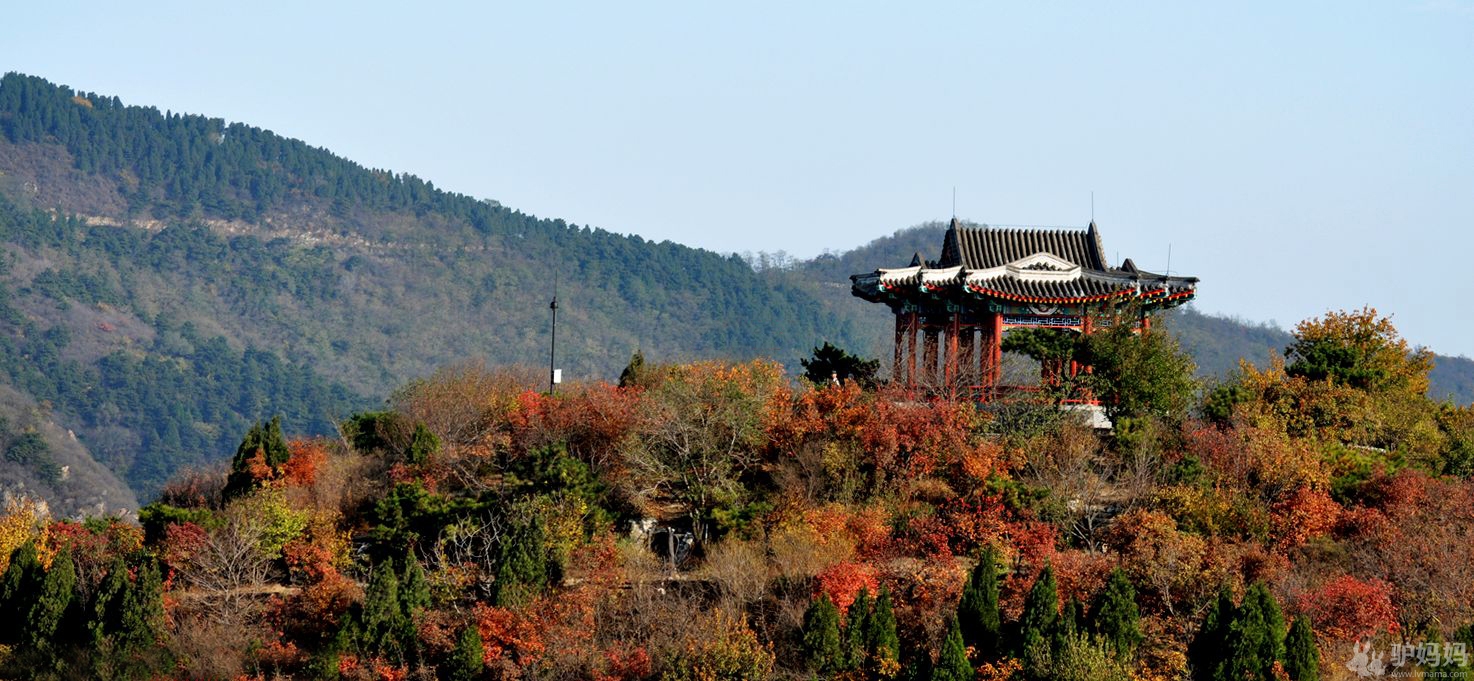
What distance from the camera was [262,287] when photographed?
120 m

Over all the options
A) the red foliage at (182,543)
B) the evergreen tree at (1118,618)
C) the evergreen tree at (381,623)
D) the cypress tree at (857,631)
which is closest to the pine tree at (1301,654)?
the evergreen tree at (1118,618)

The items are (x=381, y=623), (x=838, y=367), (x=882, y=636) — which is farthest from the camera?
(x=838, y=367)

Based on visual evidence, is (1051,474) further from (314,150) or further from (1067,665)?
(314,150)

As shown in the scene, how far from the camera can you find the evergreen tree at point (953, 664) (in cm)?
2522

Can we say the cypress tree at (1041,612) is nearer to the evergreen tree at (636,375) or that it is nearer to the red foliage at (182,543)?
the evergreen tree at (636,375)

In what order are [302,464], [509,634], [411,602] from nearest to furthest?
[509,634]
[411,602]
[302,464]

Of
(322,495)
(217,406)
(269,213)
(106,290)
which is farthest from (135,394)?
(322,495)

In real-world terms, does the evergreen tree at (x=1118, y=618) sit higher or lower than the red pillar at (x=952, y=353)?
lower

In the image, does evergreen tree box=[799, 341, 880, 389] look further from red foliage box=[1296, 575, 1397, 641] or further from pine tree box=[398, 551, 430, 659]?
red foliage box=[1296, 575, 1397, 641]

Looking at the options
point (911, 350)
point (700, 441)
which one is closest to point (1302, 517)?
point (911, 350)

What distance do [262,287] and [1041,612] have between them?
3946 inches

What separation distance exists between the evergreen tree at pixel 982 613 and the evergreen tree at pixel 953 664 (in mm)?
613

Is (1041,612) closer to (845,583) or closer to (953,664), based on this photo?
(953,664)

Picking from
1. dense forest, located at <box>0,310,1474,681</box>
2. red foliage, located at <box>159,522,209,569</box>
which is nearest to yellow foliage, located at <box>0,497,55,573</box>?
dense forest, located at <box>0,310,1474,681</box>
